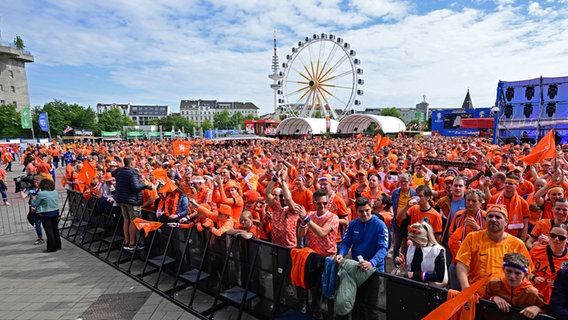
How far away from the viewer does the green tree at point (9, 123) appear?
5041 cm

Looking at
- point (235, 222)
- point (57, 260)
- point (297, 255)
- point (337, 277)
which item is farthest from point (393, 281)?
point (57, 260)

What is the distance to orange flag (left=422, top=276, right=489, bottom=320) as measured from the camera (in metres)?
2.30

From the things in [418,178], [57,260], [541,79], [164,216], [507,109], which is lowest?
[57,260]

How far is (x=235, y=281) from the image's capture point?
468 centimetres

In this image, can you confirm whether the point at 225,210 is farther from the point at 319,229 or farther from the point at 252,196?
the point at 319,229

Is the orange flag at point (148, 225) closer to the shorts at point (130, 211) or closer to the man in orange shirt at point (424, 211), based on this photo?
the shorts at point (130, 211)

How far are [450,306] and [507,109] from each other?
2390 centimetres

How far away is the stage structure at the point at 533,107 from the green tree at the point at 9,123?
64.9 m

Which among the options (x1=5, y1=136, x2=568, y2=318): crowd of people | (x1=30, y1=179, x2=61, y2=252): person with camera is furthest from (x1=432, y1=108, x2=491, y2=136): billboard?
(x1=30, y1=179, x2=61, y2=252): person with camera

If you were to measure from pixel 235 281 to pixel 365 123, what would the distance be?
181 feet

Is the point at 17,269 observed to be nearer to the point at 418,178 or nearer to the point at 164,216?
the point at 164,216

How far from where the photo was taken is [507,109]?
21.3m

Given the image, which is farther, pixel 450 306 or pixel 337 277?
pixel 337 277

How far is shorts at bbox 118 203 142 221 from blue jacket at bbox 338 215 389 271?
4465 millimetres
